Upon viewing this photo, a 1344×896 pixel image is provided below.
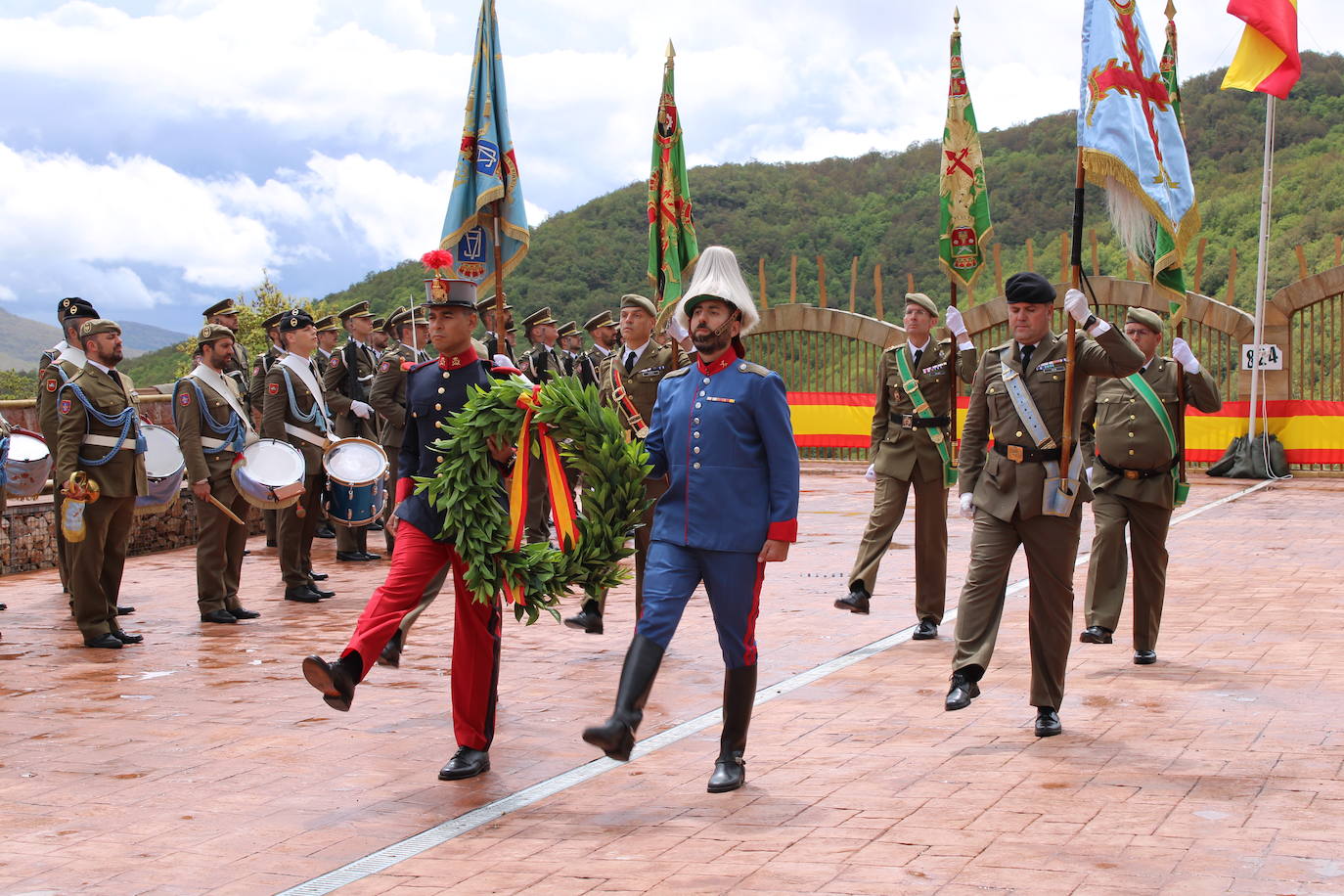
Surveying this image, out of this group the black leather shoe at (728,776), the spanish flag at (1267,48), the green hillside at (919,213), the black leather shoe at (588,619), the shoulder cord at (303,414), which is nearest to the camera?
the black leather shoe at (728,776)

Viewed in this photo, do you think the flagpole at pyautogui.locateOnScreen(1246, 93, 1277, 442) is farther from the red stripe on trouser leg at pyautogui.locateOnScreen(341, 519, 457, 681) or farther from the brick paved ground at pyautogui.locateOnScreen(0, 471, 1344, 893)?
the red stripe on trouser leg at pyautogui.locateOnScreen(341, 519, 457, 681)

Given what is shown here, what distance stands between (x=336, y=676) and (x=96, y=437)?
432cm

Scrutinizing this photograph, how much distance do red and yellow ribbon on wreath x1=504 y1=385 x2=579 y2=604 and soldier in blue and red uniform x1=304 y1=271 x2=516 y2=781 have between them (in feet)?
0.42

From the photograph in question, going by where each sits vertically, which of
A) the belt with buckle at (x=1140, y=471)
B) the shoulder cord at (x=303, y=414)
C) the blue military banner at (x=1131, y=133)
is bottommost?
the belt with buckle at (x=1140, y=471)

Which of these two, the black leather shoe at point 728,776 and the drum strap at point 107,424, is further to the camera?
the drum strap at point 107,424

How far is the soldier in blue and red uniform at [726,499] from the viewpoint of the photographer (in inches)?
219

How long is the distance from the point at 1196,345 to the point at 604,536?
62.4ft

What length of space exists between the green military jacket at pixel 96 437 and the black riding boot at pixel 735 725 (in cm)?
495

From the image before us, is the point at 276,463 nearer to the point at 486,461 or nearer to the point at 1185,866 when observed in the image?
the point at 486,461

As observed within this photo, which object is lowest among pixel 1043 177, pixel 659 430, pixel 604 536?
pixel 604 536

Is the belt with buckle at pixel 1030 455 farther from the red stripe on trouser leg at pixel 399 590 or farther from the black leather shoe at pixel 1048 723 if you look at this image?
the red stripe on trouser leg at pixel 399 590

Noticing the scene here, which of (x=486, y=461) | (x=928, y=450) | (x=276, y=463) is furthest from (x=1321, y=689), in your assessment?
(x=276, y=463)

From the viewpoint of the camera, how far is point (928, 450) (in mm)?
9141

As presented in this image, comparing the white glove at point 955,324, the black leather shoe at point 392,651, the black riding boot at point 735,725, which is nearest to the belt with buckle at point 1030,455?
the black riding boot at point 735,725
